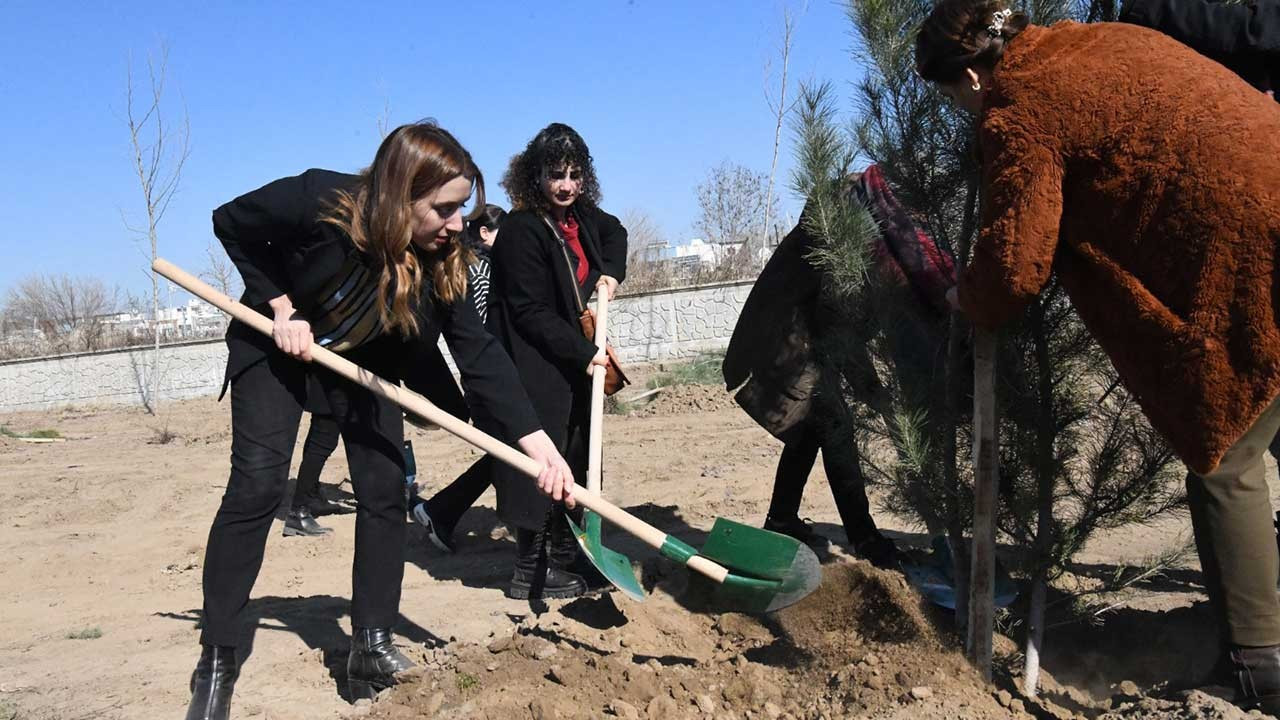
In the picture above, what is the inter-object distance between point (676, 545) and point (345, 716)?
111cm

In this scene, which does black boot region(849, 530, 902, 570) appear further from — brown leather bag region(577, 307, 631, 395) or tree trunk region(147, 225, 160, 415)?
tree trunk region(147, 225, 160, 415)

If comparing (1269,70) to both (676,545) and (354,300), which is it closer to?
(676,545)

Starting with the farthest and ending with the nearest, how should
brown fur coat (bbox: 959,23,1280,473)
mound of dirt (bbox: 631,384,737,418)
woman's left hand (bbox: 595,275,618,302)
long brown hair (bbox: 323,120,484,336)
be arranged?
mound of dirt (bbox: 631,384,737,418)
woman's left hand (bbox: 595,275,618,302)
long brown hair (bbox: 323,120,484,336)
brown fur coat (bbox: 959,23,1280,473)

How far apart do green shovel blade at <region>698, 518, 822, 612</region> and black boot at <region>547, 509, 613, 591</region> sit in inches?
44.8

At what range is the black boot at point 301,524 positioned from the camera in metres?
5.56

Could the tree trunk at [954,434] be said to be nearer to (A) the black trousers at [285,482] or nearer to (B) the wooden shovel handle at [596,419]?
(B) the wooden shovel handle at [596,419]

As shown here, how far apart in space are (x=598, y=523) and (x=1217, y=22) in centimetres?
261

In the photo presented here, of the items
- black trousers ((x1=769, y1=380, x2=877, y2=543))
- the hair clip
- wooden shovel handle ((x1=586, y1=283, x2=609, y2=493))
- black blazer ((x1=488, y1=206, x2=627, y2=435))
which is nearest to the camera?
the hair clip

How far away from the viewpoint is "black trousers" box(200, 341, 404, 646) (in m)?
2.93

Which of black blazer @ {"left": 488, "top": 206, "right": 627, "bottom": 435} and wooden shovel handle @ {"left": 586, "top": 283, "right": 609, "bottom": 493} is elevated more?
black blazer @ {"left": 488, "top": 206, "right": 627, "bottom": 435}

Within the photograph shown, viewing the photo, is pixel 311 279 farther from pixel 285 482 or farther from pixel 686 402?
pixel 686 402

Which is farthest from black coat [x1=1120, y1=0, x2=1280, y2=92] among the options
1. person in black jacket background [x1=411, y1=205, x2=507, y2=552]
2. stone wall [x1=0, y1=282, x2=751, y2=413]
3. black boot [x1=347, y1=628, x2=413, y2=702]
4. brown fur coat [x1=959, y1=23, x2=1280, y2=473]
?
stone wall [x1=0, y1=282, x2=751, y2=413]

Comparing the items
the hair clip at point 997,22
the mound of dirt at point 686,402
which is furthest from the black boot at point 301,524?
the mound of dirt at point 686,402

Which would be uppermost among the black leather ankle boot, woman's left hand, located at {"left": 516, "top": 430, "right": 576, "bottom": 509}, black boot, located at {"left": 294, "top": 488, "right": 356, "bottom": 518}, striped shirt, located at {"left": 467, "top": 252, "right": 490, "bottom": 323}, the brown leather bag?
striped shirt, located at {"left": 467, "top": 252, "right": 490, "bottom": 323}
